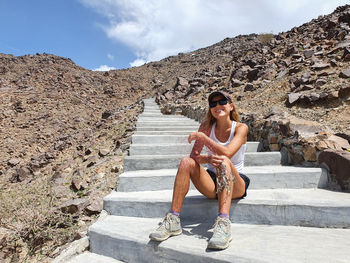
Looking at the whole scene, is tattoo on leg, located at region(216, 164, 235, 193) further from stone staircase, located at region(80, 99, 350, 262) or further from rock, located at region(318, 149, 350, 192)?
rock, located at region(318, 149, 350, 192)

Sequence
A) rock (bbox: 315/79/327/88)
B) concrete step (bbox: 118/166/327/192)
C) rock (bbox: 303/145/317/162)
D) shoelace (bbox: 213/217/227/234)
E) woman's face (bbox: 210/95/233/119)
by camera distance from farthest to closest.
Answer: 1. rock (bbox: 315/79/327/88)
2. rock (bbox: 303/145/317/162)
3. concrete step (bbox: 118/166/327/192)
4. woman's face (bbox: 210/95/233/119)
5. shoelace (bbox: 213/217/227/234)

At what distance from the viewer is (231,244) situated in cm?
170

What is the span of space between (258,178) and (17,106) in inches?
543

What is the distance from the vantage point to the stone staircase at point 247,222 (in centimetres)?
160

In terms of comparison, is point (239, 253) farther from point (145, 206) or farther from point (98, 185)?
point (98, 185)

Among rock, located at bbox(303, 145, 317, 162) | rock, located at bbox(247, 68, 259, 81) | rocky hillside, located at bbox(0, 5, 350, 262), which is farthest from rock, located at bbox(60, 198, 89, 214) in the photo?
rock, located at bbox(247, 68, 259, 81)

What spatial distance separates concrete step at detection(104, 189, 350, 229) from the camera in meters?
1.94

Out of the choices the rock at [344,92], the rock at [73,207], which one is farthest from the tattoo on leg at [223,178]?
the rock at [344,92]

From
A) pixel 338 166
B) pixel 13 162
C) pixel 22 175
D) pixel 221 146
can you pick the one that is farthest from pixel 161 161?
pixel 13 162

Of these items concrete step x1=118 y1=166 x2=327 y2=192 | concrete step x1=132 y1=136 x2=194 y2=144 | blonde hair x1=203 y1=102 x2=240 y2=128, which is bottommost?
concrete step x1=118 y1=166 x2=327 y2=192

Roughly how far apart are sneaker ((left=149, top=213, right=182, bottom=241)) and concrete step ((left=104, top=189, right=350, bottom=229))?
0.38 metres

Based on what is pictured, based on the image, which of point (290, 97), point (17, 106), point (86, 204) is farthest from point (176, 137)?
point (17, 106)

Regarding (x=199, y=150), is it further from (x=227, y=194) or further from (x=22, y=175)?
(x=22, y=175)

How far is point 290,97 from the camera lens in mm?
4871
